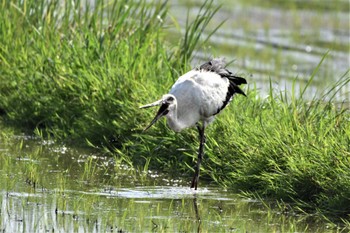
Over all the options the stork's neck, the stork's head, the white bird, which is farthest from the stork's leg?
the stork's head

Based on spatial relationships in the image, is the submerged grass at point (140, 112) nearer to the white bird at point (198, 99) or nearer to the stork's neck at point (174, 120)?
the white bird at point (198, 99)

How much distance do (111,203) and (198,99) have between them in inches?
49.1

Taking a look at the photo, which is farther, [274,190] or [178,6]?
[178,6]

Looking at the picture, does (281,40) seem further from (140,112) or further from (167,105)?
(167,105)

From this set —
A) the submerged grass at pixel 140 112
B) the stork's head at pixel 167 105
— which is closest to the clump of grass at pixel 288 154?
the submerged grass at pixel 140 112

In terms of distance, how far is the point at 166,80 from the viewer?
9242 millimetres

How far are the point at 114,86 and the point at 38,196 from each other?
2.22 meters

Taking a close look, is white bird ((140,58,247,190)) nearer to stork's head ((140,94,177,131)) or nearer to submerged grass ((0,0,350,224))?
stork's head ((140,94,177,131))

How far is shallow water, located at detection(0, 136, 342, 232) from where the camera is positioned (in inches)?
247

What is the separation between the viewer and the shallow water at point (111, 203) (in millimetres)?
6266

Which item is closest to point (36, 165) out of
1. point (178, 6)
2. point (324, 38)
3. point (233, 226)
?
point (233, 226)

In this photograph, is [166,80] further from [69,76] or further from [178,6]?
[178,6]

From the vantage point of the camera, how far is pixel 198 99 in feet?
25.1

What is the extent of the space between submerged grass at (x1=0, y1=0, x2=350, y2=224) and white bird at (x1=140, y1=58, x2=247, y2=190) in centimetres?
23
